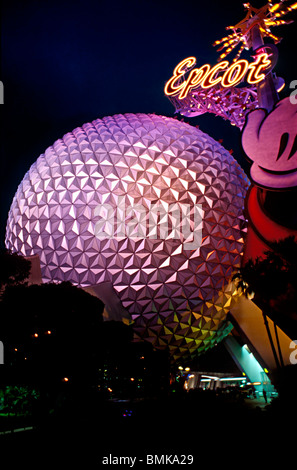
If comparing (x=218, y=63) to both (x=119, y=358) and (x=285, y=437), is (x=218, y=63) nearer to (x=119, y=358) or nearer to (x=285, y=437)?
(x=119, y=358)

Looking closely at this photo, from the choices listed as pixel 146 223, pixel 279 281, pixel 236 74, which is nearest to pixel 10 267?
pixel 146 223

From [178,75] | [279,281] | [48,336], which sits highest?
[178,75]

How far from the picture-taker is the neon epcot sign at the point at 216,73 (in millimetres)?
21734

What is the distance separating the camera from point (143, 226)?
20.1 meters

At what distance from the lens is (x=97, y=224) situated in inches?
799

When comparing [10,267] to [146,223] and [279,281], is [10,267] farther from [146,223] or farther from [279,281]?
[279,281]

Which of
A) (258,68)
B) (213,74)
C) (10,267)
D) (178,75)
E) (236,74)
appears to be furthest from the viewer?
(178,75)

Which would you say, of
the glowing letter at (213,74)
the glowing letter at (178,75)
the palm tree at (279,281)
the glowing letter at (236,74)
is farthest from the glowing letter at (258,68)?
the palm tree at (279,281)

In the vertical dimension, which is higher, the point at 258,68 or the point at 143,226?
the point at 258,68

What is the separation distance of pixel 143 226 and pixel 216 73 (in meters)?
13.7

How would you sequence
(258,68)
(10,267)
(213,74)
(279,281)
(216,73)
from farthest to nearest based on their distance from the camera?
(216,73) < (213,74) < (258,68) < (10,267) < (279,281)

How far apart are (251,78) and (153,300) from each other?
16.2 meters

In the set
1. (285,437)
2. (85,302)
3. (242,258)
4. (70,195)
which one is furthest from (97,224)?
(285,437)
